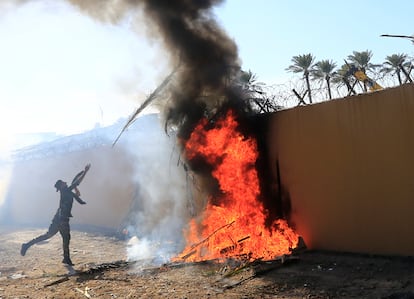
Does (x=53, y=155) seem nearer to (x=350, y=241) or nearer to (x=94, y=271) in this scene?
(x=94, y=271)

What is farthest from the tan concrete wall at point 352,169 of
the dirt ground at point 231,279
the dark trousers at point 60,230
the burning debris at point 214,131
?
the dark trousers at point 60,230

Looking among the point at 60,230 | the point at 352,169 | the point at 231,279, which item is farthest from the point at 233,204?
the point at 60,230

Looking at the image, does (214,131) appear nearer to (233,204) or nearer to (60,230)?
(233,204)

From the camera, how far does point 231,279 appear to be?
22.3 feet

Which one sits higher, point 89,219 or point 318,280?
point 89,219

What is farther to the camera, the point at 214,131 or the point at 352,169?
the point at 214,131

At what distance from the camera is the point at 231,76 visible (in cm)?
957

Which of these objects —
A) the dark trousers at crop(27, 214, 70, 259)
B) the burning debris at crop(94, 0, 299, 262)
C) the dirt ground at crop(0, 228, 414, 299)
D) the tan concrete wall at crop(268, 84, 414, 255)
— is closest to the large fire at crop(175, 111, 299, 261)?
the burning debris at crop(94, 0, 299, 262)

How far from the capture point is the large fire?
8.51 meters

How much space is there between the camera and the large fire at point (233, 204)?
851 centimetres

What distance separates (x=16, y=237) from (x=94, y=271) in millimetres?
9841

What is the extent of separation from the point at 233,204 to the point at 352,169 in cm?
264

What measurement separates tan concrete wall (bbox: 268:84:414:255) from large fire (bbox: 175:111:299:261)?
1.69 ft

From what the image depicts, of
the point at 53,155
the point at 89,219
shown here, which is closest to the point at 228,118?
the point at 89,219
